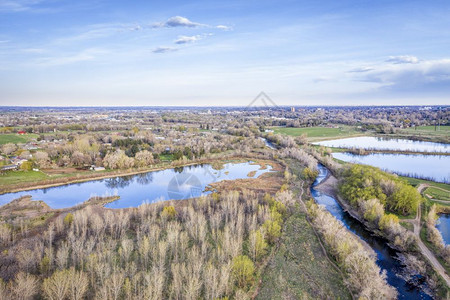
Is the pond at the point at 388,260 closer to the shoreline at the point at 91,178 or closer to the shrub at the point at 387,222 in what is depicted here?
the shrub at the point at 387,222

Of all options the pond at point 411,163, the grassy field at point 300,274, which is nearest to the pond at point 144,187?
the grassy field at point 300,274

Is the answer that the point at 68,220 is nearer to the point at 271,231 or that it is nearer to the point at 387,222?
the point at 271,231

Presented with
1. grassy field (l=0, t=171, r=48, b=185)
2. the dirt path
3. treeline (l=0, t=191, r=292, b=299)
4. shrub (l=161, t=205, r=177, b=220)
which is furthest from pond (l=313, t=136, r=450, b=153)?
grassy field (l=0, t=171, r=48, b=185)

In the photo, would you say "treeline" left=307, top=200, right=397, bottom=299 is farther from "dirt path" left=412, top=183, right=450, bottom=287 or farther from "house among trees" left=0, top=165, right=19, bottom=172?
"house among trees" left=0, top=165, right=19, bottom=172

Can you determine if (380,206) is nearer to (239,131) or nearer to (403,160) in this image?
(403,160)

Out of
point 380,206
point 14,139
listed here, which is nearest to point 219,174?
point 380,206

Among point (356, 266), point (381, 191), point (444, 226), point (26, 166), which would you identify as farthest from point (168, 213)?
point (26, 166)
